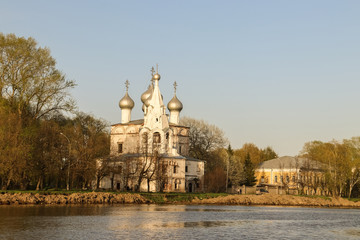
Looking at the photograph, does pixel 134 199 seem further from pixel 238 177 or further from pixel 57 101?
pixel 238 177

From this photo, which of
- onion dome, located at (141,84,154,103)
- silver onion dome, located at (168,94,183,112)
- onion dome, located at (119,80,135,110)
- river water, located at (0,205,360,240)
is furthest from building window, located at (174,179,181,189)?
river water, located at (0,205,360,240)

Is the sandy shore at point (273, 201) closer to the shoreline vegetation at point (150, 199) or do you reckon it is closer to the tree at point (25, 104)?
the shoreline vegetation at point (150, 199)

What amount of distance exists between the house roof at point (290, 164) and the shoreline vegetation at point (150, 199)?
19275 millimetres

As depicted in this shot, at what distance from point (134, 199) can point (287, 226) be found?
68.3 feet

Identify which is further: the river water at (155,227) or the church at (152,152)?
the church at (152,152)

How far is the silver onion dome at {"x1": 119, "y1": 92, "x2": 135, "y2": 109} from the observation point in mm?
74394

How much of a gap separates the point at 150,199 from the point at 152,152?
12.7 m

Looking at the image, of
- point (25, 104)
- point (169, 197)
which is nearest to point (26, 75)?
point (25, 104)

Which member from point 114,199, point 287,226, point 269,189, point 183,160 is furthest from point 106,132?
point 287,226

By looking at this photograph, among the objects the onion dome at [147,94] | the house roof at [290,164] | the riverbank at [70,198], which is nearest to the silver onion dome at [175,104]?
the onion dome at [147,94]

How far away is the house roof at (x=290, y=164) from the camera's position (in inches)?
2966

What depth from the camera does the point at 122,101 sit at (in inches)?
2940

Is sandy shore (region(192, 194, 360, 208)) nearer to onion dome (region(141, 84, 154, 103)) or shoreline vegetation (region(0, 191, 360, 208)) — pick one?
shoreline vegetation (region(0, 191, 360, 208))

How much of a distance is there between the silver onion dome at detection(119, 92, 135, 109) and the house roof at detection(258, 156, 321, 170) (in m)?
25.0
